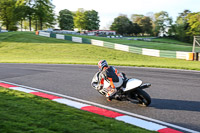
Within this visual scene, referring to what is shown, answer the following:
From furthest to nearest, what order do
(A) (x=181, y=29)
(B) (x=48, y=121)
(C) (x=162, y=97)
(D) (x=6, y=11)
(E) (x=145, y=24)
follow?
(E) (x=145, y=24) → (A) (x=181, y=29) → (D) (x=6, y=11) → (C) (x=162, y=97) → (B) (x=48, y=121)

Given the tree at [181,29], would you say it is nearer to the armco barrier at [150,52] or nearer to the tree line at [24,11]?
the tree line at [24,11]

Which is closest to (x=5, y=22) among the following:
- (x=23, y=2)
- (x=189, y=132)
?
(x=23, y=2)

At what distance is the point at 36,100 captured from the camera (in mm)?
6668

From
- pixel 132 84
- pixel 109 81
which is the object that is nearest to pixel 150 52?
pixel 109 81

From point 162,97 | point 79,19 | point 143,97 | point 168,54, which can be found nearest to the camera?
point 143,97

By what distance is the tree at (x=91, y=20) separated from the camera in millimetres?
104250

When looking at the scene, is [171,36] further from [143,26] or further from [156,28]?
[143,26]

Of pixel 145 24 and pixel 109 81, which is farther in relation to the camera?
pixel 145 24

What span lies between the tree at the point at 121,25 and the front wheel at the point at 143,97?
354 feet

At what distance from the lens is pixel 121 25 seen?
113m

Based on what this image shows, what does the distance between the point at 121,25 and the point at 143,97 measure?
109148 millimetres

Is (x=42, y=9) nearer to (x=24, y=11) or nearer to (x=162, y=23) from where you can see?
(x=24, y=11)

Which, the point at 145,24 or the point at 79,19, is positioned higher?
the point at 79,19

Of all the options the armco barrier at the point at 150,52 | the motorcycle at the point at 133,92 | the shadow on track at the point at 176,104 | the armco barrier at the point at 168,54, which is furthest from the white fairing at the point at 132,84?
the armco barrier at the point at 168,54
